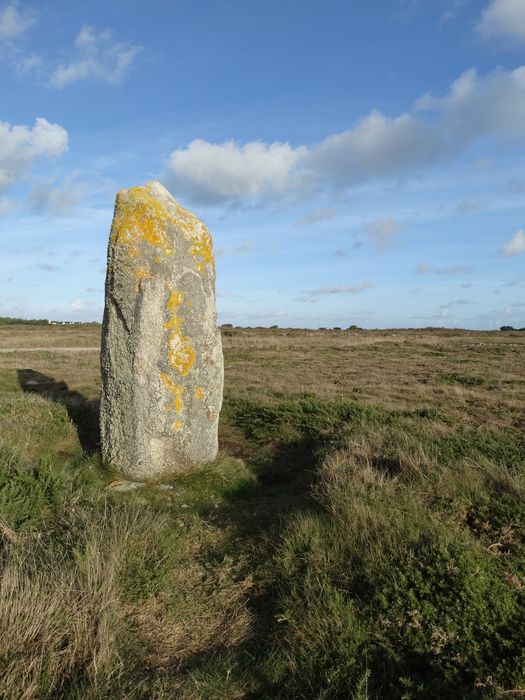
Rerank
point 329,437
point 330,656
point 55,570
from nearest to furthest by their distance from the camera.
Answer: point 330,656 < point 55,570 < point 329,437

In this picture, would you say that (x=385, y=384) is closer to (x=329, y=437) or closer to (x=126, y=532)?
(x=329, y=437)

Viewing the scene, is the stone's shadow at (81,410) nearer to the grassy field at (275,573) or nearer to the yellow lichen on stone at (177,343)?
the grassy field at (275,573)

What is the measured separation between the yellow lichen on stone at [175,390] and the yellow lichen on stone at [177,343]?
194 millimetres

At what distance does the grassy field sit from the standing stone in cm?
57

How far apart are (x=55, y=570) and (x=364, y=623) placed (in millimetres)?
2436

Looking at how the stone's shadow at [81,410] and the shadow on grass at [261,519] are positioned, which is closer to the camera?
the shadow on grass at [261,519]

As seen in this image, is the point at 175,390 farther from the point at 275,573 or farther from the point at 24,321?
the point at 24,321

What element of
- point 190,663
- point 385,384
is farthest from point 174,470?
point 385,384

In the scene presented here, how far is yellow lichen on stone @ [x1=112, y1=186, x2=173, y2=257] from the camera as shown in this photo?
26.1 ft

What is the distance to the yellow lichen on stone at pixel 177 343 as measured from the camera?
8.08 metres

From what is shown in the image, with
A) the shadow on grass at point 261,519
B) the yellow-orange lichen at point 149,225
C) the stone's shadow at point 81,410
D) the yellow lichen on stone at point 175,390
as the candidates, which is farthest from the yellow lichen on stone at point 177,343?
the stone's shadow at point 81,410

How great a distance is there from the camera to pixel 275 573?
4.77 m

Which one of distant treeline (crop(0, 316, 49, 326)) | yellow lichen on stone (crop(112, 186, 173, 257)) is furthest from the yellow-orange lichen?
distant treeline (crop(0, 316, 49, 326))

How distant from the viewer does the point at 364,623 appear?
12.6 ft
